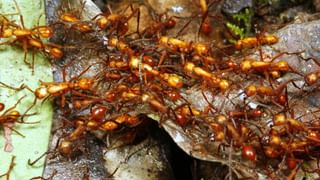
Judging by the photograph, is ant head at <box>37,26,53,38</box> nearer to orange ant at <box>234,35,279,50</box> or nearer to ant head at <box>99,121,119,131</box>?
ant head at <box>99,121,119,131</box>

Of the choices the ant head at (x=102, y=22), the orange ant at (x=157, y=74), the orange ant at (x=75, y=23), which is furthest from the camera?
the ant head at (x=102, y=22)

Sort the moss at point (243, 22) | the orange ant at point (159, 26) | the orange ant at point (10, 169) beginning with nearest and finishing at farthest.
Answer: the orange ant at point (10, 169) → the orange ant at point (159, 26) → the moss at point (243, 22)

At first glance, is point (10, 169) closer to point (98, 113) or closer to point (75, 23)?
point (98, 113)

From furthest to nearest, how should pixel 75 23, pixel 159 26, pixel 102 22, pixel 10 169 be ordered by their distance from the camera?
pixel 159 26 < pixel 102 22 < pixel 75 23 < pixel 10 169

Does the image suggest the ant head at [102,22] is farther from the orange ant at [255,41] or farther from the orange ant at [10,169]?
the orange ant at [10,169]

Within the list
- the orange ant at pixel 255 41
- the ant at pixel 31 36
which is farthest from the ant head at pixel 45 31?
the orange ant at pixel 255 41

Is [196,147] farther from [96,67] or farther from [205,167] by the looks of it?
[96,67]

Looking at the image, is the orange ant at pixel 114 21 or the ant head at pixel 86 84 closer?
the ant head at pixel 86 84

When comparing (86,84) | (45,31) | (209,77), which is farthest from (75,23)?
(209,77)

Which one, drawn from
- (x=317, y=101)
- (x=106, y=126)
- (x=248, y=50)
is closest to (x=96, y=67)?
(x=106, y=126)
